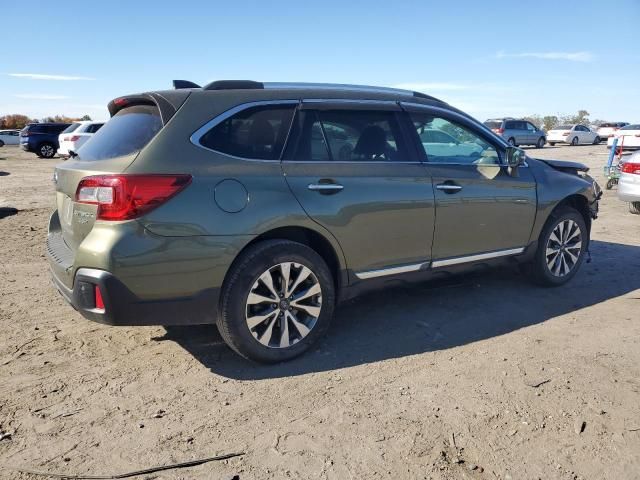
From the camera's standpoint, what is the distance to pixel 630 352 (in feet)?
13.0

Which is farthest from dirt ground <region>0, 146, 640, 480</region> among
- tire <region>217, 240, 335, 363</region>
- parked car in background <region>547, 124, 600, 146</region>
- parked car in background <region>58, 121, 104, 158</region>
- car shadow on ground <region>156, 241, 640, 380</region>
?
parked car in background <region>547, 124, 600, 146</region>

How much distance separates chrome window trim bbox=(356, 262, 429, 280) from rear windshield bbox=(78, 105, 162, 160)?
176 centimetres

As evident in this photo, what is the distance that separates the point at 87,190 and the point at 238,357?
1.51 m

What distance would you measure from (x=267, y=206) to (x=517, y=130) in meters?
31.4

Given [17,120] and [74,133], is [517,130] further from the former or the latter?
[17,120]

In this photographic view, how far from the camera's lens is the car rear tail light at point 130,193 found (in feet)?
10.5

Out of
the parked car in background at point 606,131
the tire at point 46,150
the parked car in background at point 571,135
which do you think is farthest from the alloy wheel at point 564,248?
the parked car in background at point 606,131

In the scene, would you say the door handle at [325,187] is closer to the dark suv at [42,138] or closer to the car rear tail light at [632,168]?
the car rear tail light at [632,168]

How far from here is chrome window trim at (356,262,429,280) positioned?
4109 mm

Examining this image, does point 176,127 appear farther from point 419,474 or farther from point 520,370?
point 520,370

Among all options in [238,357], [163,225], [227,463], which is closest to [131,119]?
[163,225]

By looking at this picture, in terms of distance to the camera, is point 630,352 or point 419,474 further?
point 630,352

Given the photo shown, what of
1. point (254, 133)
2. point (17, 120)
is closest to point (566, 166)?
point (254, 133)

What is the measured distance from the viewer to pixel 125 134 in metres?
3.63
